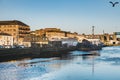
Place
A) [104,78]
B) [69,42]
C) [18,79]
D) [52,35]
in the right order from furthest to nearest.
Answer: [52,35]
[69,42]
[104,78]
[18,79]

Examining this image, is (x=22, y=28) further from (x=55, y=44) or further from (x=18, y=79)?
(x=18, y=79)

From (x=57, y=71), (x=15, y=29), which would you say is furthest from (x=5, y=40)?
(x=57, y=71)

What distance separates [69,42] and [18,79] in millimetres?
120220

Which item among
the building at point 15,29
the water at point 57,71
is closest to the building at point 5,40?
the building at point 15,29

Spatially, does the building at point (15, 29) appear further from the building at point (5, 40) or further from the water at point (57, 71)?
the water at point (57, 71)

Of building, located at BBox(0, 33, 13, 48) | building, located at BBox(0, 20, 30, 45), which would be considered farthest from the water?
building, located at BBox(0, 20, 30, 45)

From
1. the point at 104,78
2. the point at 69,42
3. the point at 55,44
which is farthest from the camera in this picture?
the point at 69,42

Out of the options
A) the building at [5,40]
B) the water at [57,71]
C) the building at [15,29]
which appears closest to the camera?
the water at [57,71]

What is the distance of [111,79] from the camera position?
108 ft

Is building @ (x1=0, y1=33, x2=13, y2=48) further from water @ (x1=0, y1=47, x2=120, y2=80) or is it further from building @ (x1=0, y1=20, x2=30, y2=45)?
water @ (x1=0, y1=47, x2=120, y2=80)

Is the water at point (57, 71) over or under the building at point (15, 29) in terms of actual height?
under

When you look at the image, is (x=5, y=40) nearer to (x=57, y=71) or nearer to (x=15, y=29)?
(x=15, y=29)

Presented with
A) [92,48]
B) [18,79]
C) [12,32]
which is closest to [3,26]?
[12,32]

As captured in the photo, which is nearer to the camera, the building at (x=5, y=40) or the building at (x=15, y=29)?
the building at (x=5, y=40)
